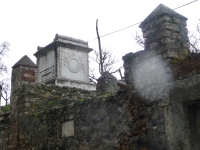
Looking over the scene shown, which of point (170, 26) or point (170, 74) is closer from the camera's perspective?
point (170, 74)

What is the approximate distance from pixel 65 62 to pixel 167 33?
33.6ft

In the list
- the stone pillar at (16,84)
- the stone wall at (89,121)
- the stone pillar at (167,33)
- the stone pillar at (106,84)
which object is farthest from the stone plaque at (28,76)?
the stone pillar at (167,33)

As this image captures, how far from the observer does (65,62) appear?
1452 cm

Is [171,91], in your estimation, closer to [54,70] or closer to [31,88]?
[31,88]

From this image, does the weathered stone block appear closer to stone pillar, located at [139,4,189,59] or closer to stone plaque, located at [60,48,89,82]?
stone pillar, located at [139,4,189,59]

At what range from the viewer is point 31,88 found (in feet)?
27.4

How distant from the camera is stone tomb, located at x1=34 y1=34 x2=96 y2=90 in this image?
555 inches

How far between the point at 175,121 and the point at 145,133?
0.59 meters

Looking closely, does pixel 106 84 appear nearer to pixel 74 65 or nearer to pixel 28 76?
pixel 28 76

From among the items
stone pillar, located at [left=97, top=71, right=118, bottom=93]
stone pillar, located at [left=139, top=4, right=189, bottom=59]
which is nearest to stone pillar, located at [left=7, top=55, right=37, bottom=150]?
stone pillar, located at [left=97, top=71, right=118, bottom=93]

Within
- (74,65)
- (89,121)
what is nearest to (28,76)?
(89,121)

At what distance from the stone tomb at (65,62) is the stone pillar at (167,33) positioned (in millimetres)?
Answer: 9251

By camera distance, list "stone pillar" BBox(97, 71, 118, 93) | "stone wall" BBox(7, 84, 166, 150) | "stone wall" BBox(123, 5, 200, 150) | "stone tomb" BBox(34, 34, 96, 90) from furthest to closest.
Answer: "stone tomb" BBox(34, 34, 96, 90)
"stone pillar" BBox(97, 71, 118, 93)
"stone wall" BBox(7, 84, 166, 150)
"stone wall" BBox(123, 5, 200, 150)

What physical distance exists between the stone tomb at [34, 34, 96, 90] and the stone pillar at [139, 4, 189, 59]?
30.3 feet
